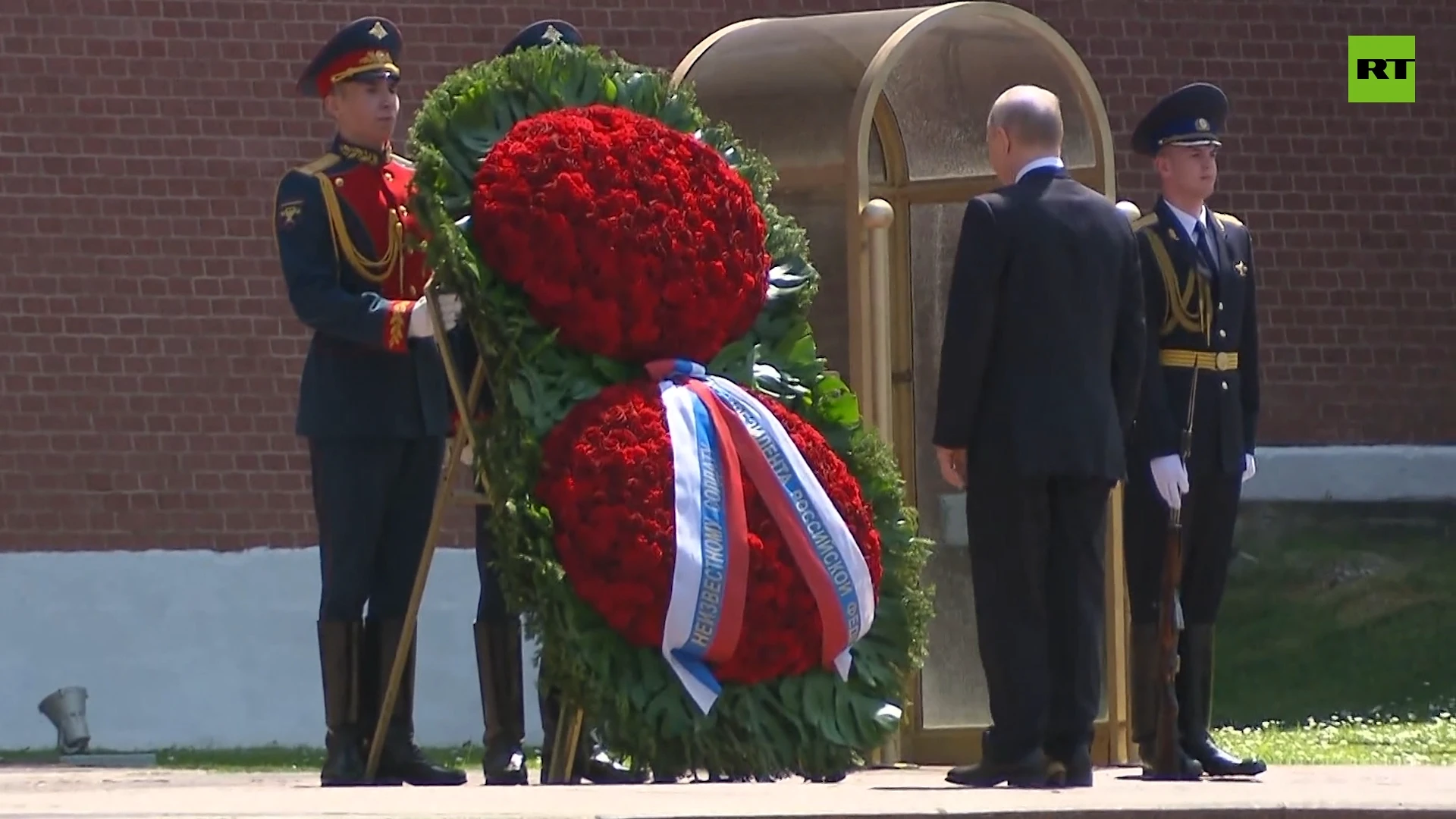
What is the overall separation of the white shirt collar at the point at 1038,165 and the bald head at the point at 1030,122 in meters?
0.02

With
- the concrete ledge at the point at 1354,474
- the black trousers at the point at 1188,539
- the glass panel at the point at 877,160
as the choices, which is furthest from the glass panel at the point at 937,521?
the concrete ledge at the point at 1354,474

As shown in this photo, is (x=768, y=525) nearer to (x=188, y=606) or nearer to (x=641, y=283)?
(x=641, y=283)

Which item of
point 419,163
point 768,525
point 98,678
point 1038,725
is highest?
point 419,163

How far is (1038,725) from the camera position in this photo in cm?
681

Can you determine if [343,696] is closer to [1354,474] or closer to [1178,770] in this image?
[1178,770]

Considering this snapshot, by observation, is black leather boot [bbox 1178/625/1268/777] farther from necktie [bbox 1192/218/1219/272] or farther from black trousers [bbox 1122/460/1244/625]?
necktie [bbox 1192/218/1219/272]

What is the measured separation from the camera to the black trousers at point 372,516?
279 inches

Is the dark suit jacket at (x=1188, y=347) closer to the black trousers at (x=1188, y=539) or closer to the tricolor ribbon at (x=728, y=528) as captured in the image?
the black trousers at (x=1188, y=539)

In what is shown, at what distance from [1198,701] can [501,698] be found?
6.31ft

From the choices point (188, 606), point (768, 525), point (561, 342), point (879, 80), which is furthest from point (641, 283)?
point (188, 606)

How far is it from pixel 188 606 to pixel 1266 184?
5226mm

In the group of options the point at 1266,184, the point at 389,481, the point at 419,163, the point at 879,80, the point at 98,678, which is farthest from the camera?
the point at 1266,184

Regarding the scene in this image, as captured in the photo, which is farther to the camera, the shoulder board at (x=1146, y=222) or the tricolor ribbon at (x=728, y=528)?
the shoulder board at (x=1146, y=222)

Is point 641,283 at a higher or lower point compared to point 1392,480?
higher
